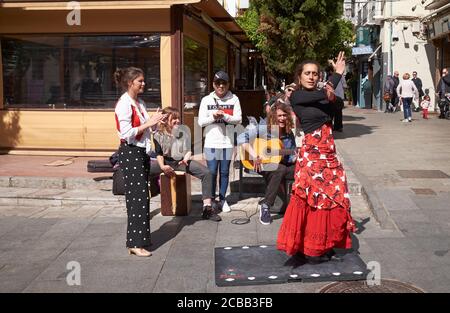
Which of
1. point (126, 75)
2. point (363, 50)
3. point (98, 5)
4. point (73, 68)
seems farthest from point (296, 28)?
point (363, 50)

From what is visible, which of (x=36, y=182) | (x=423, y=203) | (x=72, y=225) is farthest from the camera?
(x=36, y=182)

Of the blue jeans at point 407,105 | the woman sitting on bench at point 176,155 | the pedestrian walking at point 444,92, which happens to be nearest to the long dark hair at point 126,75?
the woman sitting on bench at point 176,155

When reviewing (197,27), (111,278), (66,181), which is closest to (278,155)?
(111,278)

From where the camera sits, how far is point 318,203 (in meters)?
4.65

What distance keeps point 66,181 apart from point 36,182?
1.44ft

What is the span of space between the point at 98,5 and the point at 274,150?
4.82 metres

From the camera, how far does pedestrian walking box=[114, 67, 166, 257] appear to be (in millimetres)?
5137

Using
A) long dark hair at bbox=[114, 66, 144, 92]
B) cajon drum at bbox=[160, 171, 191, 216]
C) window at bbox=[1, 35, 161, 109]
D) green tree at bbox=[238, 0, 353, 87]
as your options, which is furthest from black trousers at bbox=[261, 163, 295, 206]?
green tree at bbox=[238, 0, 353, 87]

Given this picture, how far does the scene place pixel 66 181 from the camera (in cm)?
801

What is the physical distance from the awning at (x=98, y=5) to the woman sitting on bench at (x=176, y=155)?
3.48 meters

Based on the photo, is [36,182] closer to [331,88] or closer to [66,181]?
[66,181]

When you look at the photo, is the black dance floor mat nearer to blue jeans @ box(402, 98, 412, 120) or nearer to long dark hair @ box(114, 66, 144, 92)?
long dark hair @ box(114, 66, 144, 92)

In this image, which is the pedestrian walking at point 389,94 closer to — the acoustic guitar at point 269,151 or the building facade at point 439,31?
the building facade at point 439,31
